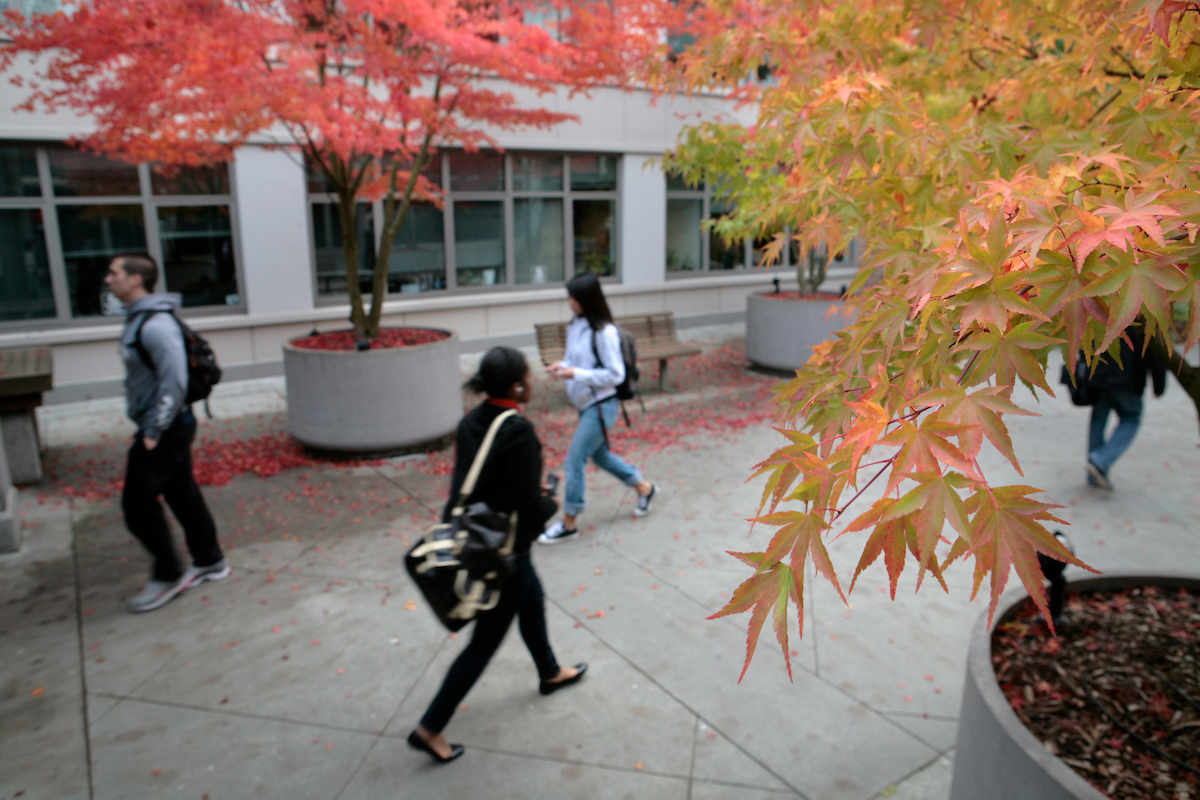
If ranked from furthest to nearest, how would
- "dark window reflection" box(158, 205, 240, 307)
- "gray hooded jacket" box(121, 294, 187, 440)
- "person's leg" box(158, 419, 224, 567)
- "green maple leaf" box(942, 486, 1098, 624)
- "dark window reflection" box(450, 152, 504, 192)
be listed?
"dark window reflection" box(450, 152, 504, 192)
"dark window reflection" box(158, 205, 240, 307)
"person's leg" box(158, 419, 224, 567)
"gray hooded jacket" box(121, 294, 187, 440)
"green maple leaf" box(942, 486, 1098, 624)

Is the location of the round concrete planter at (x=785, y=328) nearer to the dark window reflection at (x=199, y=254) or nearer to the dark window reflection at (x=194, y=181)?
the dark window reflection at (x=199, y=254)

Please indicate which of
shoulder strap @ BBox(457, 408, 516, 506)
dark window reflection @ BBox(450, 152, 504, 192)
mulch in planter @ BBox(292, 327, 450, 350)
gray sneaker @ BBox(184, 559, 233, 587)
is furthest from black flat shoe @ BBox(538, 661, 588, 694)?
dark window reflection @ BBox(450, 152, 504, 192)

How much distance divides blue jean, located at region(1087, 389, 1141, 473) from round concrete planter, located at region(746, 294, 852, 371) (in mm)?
4686

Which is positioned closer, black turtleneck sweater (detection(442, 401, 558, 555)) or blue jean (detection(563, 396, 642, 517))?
black turtleneck sweater (detection(442, 401, 558, 555))

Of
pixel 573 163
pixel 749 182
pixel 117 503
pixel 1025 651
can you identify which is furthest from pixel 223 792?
pixel 573 163

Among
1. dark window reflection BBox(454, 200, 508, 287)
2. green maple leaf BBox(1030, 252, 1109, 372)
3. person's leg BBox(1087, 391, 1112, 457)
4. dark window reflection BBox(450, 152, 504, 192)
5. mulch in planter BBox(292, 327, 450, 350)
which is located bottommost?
person's leg BBox(1087, 391, 1112, 457)

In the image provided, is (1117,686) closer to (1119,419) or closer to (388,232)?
(1119,419)

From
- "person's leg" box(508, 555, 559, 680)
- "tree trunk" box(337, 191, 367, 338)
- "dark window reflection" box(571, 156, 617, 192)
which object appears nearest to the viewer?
"person's leg" box(508, 555, 559, 680)

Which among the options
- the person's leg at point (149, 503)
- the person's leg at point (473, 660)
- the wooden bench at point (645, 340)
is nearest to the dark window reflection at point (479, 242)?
the wooden bench at point (645, 340)

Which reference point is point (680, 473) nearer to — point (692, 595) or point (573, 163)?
point (692, 595)

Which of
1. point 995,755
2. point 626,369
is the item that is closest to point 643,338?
point 626,369

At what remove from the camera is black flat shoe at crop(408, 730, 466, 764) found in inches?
137

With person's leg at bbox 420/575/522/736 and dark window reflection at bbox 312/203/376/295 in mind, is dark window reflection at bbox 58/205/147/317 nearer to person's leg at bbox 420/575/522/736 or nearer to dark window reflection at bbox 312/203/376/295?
dark window reflection at bbox 312/203/376/295

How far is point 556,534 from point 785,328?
701 centimetres
